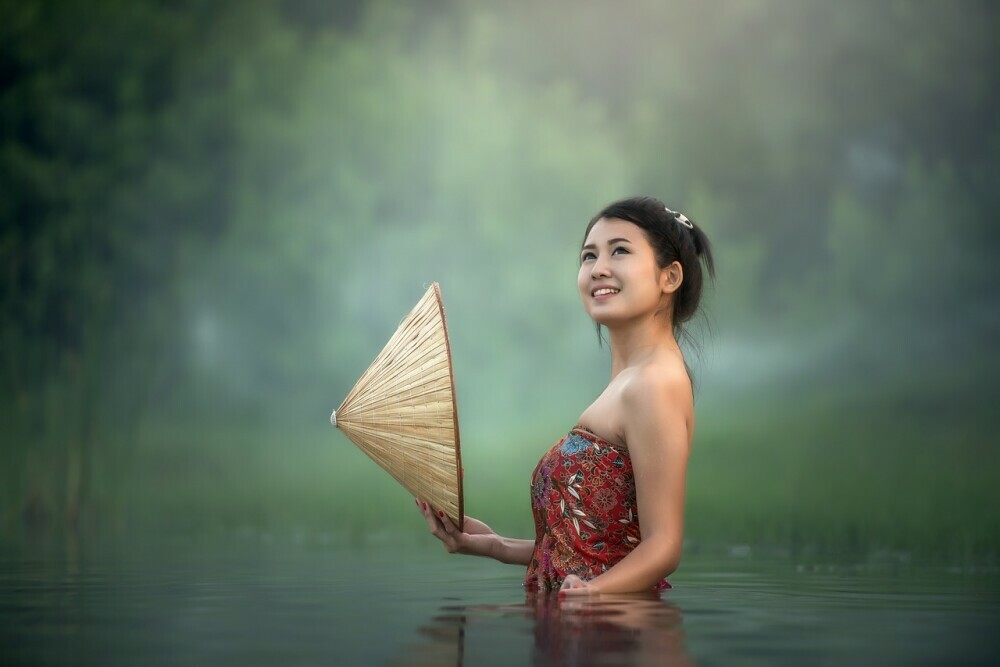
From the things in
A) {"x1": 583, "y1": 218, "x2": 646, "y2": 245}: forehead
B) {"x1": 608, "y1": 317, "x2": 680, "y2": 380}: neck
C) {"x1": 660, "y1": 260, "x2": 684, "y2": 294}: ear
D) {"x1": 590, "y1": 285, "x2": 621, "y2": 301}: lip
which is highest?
{"x1": 583, "y1": 218, "x2": 646, "y2": 245}: forehead

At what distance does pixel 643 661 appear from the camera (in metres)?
1.42

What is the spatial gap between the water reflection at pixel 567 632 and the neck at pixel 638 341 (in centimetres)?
50

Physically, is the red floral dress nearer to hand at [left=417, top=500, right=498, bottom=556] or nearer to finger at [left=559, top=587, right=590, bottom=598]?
finger at [left=559, top=587, right=590, bottom=598]

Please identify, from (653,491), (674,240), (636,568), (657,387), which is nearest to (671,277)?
(674,240)

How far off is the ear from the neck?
0.07 m

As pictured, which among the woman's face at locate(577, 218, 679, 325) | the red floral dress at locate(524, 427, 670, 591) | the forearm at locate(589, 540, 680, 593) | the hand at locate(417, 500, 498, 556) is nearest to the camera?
the forearm at locate(589, 540, 680, 593)

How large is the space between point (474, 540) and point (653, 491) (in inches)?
22.1

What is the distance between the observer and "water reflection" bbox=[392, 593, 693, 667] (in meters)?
1.46

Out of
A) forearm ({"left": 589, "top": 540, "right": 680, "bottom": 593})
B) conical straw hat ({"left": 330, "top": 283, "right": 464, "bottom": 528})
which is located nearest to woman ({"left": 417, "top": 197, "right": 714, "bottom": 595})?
forearm ({"left": 589, "top": 540, "right": 680, "bottom": 593})

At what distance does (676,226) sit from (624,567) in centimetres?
77

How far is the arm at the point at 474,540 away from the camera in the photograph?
2.40 m

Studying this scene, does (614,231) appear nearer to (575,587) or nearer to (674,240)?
(674,240)

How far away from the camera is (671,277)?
2371mm

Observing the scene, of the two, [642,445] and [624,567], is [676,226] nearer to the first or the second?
[642,445]
